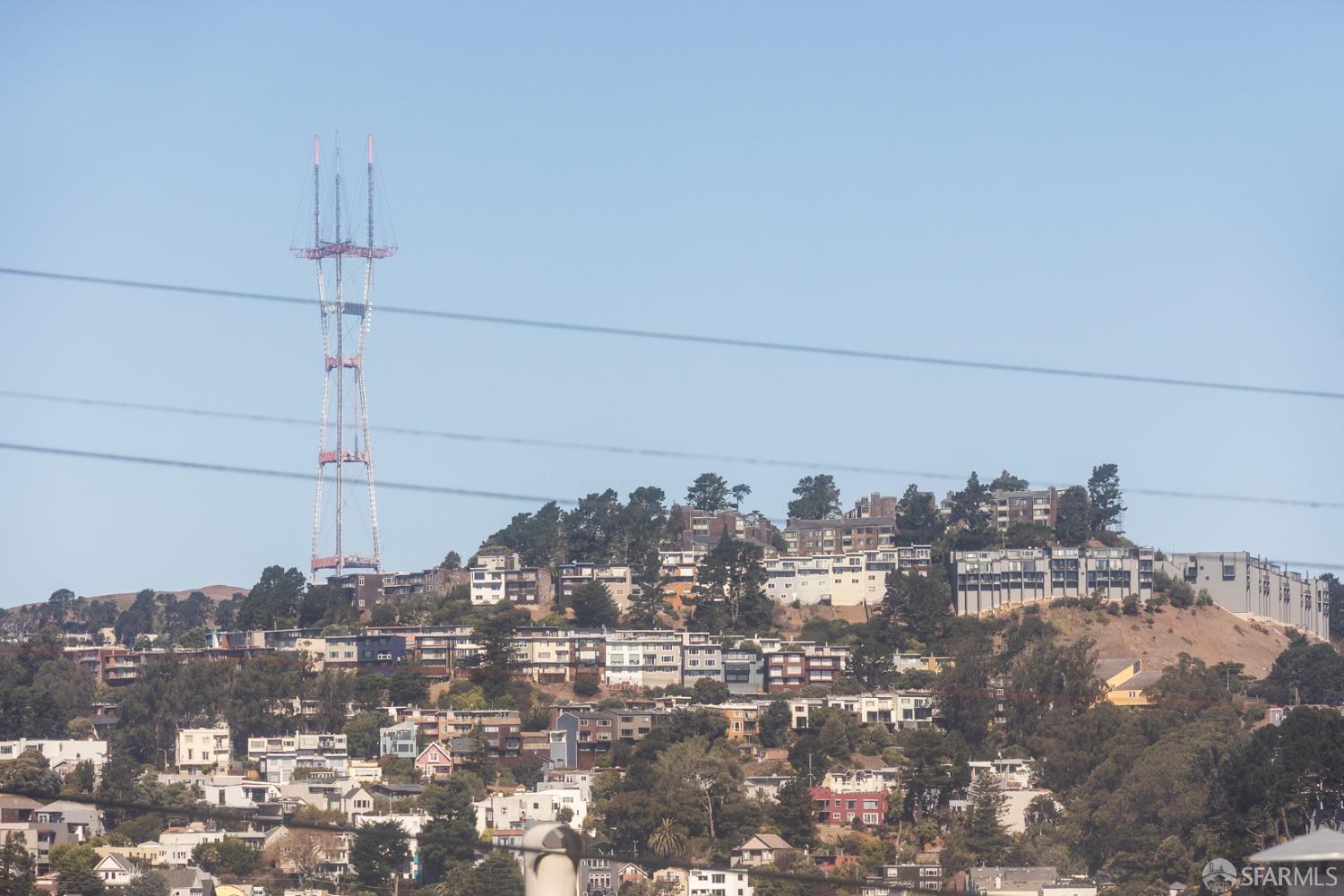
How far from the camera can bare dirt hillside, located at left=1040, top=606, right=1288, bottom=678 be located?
8919 centimetres

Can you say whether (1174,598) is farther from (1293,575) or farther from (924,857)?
(924,857)

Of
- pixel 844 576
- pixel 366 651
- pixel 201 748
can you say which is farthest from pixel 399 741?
pixel 844 576

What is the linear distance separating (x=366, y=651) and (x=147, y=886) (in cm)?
3293

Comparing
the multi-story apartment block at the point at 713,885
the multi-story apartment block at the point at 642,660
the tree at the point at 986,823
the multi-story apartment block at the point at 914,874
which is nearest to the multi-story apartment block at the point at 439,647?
the multi-story apartment block at the point at 642,660

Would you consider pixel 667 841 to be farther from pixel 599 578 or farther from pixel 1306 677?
pixel 599 578

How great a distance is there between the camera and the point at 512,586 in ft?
315

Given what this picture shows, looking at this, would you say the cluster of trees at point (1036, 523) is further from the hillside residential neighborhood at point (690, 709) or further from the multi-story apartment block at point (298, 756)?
the multi-story apartment block at point (298, 756)

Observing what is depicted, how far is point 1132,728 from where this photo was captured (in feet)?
221

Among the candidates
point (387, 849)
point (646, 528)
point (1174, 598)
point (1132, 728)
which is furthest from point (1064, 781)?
point (646, 528)

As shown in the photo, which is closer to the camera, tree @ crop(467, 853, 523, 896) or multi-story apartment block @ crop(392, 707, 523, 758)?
tree @ crop(467, 853, 523, 896)

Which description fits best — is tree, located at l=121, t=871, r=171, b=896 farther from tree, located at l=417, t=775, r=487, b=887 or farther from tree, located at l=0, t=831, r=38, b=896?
tree, located at l=417, t=775, r=487, b=887

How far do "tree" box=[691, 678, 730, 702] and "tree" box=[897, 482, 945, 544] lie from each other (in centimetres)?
2455

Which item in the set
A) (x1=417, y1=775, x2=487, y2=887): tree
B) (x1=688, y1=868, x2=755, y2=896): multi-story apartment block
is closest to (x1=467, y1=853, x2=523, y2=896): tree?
(x1=417, y1=775, x2=487, y2=887): tree

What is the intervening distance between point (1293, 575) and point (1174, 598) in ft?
42.7
